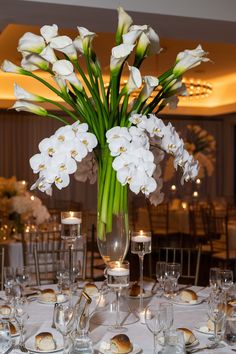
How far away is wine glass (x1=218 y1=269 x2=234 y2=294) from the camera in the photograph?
306 cm

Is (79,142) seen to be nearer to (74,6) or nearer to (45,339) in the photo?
(45,339)

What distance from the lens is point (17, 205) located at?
557cm

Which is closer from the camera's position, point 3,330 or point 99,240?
point 3,330

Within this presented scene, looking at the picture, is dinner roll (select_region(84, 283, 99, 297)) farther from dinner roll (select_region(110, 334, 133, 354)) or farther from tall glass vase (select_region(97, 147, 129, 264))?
dinner roll (select_region(110, 334, 133, 354))

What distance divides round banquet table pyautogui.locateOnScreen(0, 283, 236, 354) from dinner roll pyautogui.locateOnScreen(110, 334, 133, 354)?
78 millimetres

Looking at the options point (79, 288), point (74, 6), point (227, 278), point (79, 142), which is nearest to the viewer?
point (79, 142)

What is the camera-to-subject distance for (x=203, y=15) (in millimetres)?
4379

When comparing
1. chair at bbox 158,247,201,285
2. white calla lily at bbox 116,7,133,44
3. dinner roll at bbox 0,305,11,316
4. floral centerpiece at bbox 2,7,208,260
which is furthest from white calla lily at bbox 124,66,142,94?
chair at bbox 158,247,201,285

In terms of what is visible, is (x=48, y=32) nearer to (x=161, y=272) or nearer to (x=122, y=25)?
(x=122, y=25)

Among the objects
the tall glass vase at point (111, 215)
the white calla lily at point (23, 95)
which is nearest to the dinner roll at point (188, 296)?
the tall glass vase at point (111, 215)

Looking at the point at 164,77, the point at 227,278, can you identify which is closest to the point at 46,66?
the point at 164,77

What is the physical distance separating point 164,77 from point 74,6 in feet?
5.22

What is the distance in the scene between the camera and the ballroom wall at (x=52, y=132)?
11.8 m

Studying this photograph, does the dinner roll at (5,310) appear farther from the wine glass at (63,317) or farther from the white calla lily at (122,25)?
the white calla lily at (122,25)
